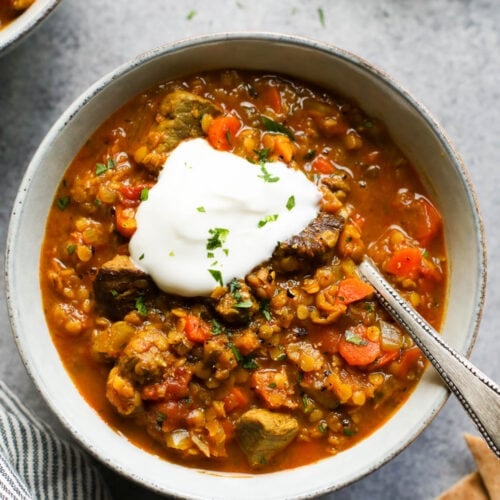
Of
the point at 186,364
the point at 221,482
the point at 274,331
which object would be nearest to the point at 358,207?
the point at 274,331

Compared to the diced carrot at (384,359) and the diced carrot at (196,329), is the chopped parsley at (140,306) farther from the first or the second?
the diced carrot at (384,359)

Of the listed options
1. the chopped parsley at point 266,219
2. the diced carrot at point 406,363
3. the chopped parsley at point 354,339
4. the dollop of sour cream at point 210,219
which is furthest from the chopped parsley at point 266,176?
the diced carrot at point 406,363

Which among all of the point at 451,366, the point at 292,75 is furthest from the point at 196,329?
the point at 292,75

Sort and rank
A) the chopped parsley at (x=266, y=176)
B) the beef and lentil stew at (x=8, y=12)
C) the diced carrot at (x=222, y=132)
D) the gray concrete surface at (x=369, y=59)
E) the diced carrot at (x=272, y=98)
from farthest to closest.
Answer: the gray concrete surface at (x=369, y=59)
the beef and lentil stew at (x=8, y=12)
the diced carrot at (x=272, y=98)
the diced carrot at (x=222, y=132)
the chopped parsley at (x=266, y=176)

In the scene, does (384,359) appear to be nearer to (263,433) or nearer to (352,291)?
(352,291)

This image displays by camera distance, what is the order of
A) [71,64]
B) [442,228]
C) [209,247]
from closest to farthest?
[209,247], [442,228], [71,64]

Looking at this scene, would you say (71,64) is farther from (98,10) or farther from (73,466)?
(73,466)

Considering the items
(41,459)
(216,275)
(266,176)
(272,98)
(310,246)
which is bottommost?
(41,459)
